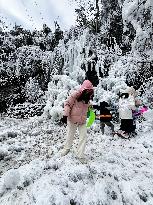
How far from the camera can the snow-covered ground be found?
16.3 feet

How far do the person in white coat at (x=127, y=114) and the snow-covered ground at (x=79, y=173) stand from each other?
1.25 ft

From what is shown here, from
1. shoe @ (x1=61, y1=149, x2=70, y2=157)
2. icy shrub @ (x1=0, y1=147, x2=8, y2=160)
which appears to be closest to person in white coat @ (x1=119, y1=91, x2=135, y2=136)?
shoe @ (x1=61, y1=149, x2=70, y2=157)

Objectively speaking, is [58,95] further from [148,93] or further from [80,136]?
[80,136]

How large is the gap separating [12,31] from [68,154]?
14.5 metres

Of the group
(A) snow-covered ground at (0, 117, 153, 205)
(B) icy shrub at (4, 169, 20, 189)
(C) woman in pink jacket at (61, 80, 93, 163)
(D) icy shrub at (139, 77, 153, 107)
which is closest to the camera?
(A) snow-covered ground at (0, 117, 153, 205)

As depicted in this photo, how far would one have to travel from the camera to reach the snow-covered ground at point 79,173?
4.96m

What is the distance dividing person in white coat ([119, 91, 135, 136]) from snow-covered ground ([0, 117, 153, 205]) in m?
0.38

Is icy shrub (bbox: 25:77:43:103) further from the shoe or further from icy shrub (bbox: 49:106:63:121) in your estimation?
the shoe

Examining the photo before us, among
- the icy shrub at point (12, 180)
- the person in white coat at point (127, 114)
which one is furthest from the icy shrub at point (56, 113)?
the icy shrub at point (12, 180)

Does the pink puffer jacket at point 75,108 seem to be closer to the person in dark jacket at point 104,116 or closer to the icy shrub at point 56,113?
the person in dark jacket at point 104,116

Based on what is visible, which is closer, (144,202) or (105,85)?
(144,202)

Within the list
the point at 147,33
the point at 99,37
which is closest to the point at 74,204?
the point at 147,33

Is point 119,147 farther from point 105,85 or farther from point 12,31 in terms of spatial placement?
point 12,31

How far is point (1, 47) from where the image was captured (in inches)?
713
